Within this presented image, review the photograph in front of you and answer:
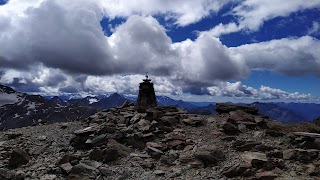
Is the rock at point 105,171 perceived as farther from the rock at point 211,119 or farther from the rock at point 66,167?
the rock at point 211,119

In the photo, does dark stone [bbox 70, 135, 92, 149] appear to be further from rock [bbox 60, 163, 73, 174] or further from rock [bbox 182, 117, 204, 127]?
rock [bbox 182, 117, 204, 127]

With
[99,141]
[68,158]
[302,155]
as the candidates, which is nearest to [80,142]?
[99,141]

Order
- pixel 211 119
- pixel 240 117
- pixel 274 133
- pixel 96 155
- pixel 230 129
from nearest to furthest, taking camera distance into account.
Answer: pixel 96 155, pixel 274 133, pixel 230 129, pixel 240 117, pixel 211 119

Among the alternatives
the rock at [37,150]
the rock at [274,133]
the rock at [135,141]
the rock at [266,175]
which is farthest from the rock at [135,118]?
the rock at [266,175]

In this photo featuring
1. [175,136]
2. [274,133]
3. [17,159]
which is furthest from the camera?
[175,136]

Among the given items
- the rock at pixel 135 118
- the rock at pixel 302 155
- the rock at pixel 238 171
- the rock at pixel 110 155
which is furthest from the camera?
the rock at pixel 135 118

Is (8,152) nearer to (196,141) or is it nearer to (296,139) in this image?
(196,141)

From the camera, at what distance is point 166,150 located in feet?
76.8

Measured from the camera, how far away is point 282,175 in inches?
Answer: 696

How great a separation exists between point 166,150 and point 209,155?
3987 millimetres

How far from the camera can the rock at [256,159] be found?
18.9 meters

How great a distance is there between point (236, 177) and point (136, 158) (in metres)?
6.98

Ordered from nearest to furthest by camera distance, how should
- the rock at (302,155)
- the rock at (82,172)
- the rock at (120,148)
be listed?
1. the rock at (302,155)
2. the rock at (82,172)
3. the rock at (120,148)

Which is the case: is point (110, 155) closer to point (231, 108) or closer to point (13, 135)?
point (13, 135)
